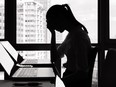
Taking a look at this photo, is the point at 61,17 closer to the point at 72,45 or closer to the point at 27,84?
the point at 72,45

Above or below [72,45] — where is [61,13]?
above

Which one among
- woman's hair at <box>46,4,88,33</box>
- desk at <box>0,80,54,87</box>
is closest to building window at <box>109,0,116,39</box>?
woman's hair at <box>46,4,88,33</box>

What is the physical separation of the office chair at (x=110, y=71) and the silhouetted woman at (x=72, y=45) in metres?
0.31

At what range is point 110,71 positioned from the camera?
62.4 inches

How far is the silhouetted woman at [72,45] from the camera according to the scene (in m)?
1.99

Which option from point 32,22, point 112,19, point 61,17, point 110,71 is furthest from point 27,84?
point 112,19

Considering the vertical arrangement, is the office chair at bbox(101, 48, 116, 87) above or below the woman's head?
below

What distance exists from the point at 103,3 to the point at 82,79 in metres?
1.85

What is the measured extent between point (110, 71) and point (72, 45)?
0.56 m

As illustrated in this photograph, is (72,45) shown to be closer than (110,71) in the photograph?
No

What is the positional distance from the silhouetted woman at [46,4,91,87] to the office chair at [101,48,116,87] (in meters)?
0.31

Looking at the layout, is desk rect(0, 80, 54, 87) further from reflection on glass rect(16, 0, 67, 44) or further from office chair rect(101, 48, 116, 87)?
reflection on glass rect(16, 0, 67, 44)

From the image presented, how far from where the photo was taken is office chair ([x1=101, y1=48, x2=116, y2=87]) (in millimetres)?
1529

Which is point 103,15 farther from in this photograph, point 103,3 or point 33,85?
point 33,85
